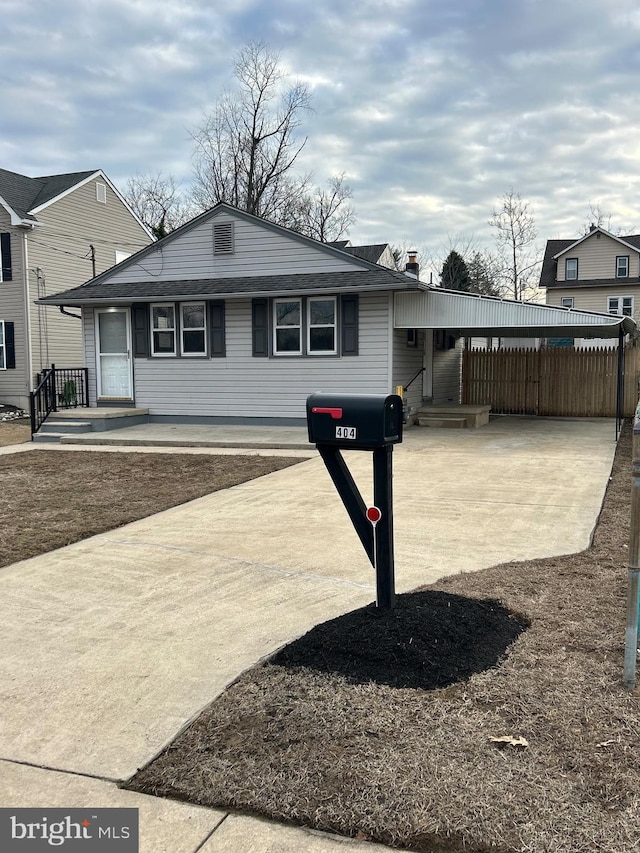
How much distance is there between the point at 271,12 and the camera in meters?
8.79

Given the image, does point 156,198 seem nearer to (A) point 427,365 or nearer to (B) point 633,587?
(A) point 427,365

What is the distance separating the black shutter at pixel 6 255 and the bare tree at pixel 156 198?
1887 cm

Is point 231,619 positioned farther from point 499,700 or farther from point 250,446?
point 250,446

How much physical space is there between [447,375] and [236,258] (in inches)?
270

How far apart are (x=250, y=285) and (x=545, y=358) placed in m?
8.71

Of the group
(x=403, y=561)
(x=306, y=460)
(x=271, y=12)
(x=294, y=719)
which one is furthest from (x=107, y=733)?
(x=271, y=12)

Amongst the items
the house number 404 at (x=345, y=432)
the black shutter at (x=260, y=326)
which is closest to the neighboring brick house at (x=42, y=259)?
the black shutter at (x=260, y=326)

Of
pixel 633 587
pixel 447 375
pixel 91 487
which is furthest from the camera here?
pixel 447 375

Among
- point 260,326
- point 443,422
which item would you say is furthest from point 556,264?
point 260,326

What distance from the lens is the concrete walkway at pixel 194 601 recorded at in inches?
97.5

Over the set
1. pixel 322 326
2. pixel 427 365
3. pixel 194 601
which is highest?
pixel 322 326

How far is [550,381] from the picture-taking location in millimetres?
18344

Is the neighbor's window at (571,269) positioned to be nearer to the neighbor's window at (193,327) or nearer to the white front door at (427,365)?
the white front door at (427,365)

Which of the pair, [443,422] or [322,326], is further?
[443,422]
